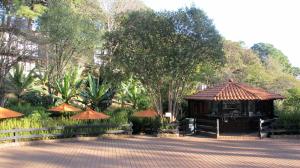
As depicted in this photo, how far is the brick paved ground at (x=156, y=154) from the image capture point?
42.2ft

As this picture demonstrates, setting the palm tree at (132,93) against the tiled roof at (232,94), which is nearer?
the tiled roof at (232,94)

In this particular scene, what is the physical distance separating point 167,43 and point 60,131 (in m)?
7.62

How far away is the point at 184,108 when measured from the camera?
2730cm

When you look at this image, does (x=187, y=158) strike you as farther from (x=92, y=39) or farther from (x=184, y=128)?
(x=92, y=39)

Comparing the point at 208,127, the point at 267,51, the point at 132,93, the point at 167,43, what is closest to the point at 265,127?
the point at 208,127

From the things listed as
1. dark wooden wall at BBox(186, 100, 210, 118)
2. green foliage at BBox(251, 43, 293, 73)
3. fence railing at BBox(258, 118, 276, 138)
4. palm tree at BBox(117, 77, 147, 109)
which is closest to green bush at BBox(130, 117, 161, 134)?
dark wooden wall at BBox(186, 100, 210, 118)

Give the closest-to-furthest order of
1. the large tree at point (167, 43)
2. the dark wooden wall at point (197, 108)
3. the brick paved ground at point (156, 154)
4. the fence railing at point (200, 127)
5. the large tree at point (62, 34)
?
1. the brick paved ground at point (156, 154)
2. the fence railing at point (200, 127)
3. the large tree at point (167, 43)
4. the dark wooden wall at point (197, 108)
5. the large tree at point (62, 34)

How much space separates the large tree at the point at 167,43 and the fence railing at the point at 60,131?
3668mm

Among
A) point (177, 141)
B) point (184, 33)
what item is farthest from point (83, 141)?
point (184, 33)

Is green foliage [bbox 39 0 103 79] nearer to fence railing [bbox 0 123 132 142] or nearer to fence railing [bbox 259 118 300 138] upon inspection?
fence railing [bbox 0 123 132 142]

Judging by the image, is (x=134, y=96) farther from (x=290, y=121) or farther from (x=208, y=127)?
(x=290, y=121)

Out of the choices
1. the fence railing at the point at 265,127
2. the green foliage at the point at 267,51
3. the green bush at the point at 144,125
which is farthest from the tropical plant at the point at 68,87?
the green foliage at the point at 267,51

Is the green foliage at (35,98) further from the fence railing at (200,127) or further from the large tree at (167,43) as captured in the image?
the fence railing at (200,127)

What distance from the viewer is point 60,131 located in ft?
64.0
